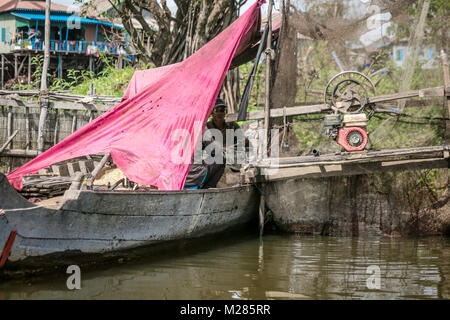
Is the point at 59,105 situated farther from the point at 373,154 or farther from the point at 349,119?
the point at 373,154

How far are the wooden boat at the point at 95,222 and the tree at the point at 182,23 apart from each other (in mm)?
3722

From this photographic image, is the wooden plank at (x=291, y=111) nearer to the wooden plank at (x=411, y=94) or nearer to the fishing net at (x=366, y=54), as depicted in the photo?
the fishing net at (x=366, y=54)

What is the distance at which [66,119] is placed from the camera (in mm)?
9344

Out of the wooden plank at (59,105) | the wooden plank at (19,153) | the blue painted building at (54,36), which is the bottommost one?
the wooden plank at (19,153)

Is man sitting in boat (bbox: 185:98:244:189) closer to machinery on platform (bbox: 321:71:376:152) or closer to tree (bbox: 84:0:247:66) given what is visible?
machinery on platform (bbox: 321:71:376:152)

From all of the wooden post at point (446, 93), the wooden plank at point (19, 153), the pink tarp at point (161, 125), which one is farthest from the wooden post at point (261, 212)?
the wooden plank at point (19, 153)

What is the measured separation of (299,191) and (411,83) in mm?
2135

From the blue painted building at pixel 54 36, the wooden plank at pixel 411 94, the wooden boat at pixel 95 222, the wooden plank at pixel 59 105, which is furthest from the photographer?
the blue painted building at pixel 54 36

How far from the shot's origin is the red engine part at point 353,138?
574 cm

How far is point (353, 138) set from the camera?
18.9 feet

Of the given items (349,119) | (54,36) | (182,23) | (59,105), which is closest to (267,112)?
(349,119)

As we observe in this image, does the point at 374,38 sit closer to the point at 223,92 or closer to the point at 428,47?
the point at 428,47

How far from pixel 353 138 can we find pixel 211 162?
179 centimetres

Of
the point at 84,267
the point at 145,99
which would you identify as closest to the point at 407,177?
the point at 145,99
